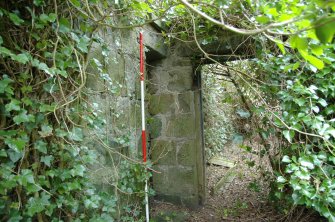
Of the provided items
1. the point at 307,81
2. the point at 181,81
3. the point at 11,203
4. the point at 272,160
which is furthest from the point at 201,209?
the point at 11,203

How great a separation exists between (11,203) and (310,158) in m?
1.84

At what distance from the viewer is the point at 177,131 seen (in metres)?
2.98

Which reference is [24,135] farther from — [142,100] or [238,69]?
[238,69]

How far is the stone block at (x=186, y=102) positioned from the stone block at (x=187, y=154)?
0.37 metres

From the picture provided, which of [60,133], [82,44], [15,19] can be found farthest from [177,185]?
[15,19]

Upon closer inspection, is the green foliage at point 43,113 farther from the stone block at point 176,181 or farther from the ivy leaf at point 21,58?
the stone block at point 176,181

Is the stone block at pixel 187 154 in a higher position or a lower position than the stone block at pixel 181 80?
lower

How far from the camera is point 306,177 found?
1731 mm

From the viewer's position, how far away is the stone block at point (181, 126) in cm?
295

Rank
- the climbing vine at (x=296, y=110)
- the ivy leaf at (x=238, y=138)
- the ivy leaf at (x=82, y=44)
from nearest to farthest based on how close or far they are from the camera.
Answer: the ivy leaf at (x=82, y=44)
the climbing vine at (x=296, y=110)
the ivy leaf at (x=238, y=138)

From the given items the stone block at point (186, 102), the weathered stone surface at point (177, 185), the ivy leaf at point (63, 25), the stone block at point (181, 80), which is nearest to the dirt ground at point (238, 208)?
the weathered stone surface at point (177, 185)

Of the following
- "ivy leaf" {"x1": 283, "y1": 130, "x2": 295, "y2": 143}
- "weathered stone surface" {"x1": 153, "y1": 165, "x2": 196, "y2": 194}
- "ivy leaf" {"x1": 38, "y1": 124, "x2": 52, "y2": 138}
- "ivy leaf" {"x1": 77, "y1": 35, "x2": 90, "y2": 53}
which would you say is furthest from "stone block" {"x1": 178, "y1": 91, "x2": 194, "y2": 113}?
"ivy leaf" {"x1": 38, "y1": 124, "x2": 52, "y2": 138}

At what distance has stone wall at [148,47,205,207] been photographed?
2.94 m

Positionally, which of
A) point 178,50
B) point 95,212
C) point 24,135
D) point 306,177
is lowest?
point 95,212
